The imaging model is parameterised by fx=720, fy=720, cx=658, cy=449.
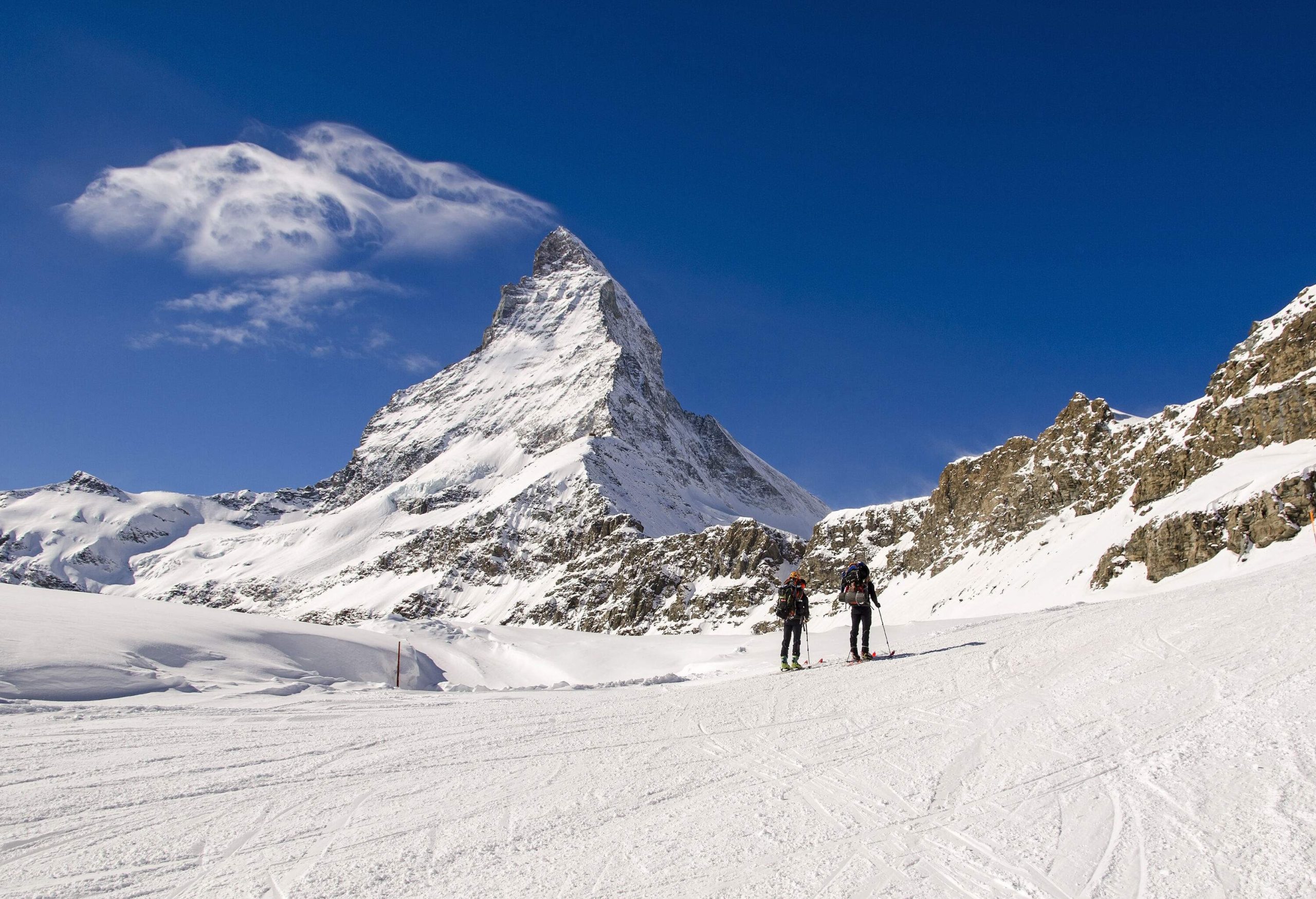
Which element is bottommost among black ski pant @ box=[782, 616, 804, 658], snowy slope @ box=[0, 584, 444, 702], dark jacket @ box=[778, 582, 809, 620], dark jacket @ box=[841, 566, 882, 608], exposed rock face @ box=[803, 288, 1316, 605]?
snowy slope @ box=[0, 584, 444, 702]

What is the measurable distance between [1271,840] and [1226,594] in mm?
11356

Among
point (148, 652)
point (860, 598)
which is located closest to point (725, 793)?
point (860, 598)

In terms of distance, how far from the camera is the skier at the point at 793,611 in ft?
42.5

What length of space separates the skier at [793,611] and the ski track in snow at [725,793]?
4334 mm

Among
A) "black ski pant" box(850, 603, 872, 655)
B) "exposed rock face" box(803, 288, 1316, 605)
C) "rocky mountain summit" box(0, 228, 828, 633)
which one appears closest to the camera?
"black ski pant" box(850, 603, 872, 655)

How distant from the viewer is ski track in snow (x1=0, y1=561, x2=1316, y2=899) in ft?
11.5

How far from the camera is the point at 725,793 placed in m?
4.84

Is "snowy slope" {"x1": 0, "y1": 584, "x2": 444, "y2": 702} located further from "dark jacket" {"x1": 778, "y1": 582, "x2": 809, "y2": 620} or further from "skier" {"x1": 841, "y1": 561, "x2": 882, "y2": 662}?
"skier" {"x1": 841, "y1": 561, "x2": 882, "y2": 662}

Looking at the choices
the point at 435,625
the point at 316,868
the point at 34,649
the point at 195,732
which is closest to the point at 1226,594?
the point at 316,868

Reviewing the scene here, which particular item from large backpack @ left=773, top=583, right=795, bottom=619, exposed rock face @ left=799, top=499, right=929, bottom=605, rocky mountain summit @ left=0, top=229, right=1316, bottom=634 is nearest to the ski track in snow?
large backpack @ left=773, top=583, right=795, bottom=619

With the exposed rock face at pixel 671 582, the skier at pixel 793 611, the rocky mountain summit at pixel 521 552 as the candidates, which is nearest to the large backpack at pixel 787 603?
the skier at pixel 793 611

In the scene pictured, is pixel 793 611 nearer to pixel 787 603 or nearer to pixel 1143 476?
pixel 787 603

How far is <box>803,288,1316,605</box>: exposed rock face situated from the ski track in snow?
26921mm

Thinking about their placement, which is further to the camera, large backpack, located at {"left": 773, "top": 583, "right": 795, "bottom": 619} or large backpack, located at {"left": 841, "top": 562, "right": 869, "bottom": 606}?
large backpack, located at {"left": 773, "top": 583, "right": 795, "bottom": 619}
